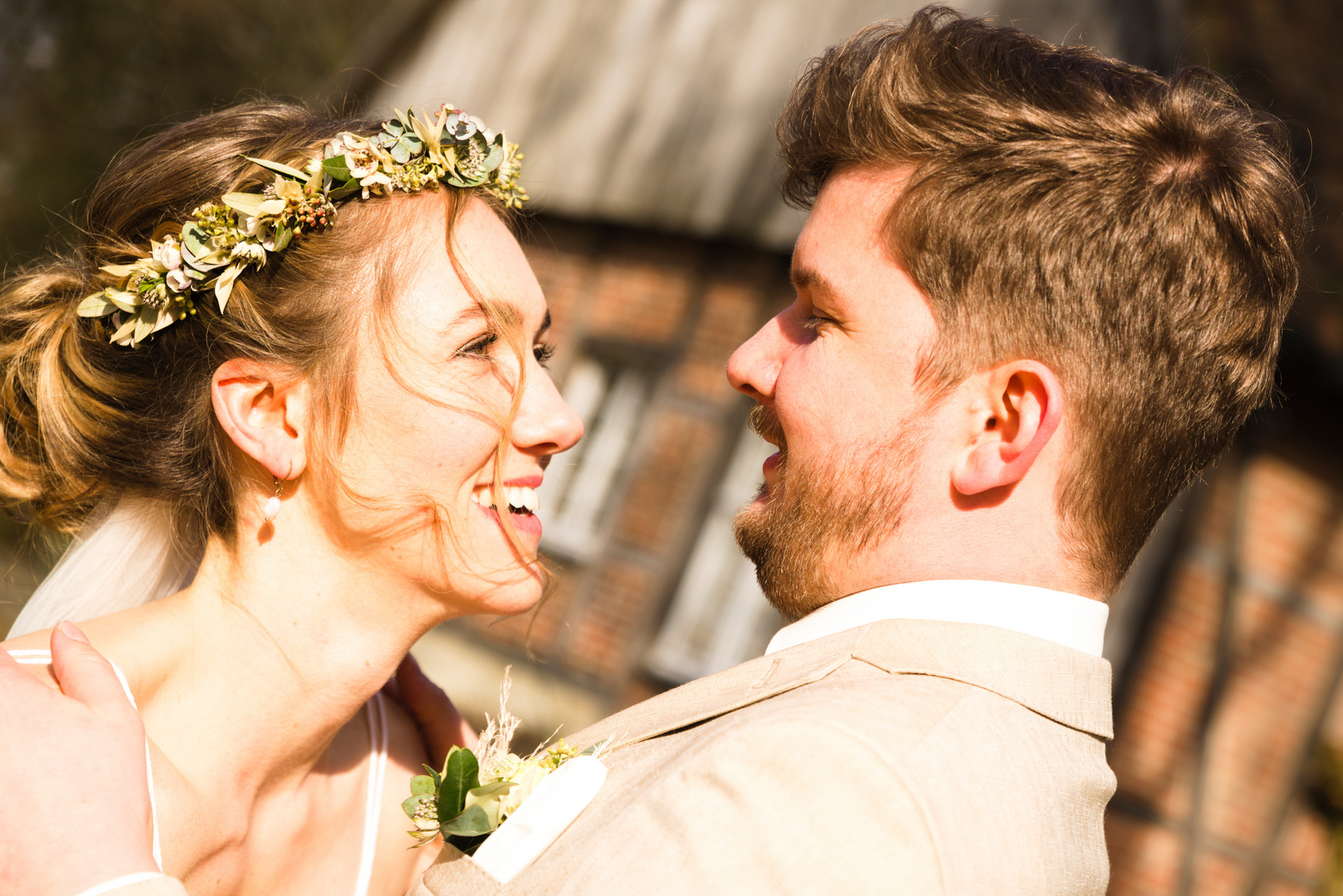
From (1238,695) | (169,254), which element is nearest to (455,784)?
(169,254)

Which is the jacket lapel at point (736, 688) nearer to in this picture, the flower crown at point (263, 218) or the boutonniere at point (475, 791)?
the boutonniere at point (475, 791)

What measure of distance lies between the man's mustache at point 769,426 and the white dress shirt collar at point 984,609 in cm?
44

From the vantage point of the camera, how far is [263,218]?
7.69ft

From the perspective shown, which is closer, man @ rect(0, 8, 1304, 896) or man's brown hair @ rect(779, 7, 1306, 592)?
man @ rect(0, 8, 1304, 896)

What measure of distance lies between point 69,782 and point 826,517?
1.41 metres

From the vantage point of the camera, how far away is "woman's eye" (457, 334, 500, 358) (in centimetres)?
239

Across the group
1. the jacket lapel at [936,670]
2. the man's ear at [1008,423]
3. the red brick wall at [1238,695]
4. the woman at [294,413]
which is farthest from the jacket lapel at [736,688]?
the red brick wall at [1238,695]

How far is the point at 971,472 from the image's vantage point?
1998 millimetres

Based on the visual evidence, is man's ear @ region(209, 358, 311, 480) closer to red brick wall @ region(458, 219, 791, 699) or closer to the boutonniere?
the boutonniere

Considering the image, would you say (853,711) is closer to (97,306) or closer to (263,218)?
(263,218)

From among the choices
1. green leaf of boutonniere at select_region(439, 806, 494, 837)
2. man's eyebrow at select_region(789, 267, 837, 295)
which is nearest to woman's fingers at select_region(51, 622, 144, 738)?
green leaf of boutonniere at select_region(439, 806, 494, 837)

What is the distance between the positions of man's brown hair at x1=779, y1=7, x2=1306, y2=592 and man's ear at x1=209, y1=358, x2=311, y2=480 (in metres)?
1.34

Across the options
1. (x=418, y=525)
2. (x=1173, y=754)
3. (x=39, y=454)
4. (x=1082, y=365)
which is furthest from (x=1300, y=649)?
(x=39, y=454)

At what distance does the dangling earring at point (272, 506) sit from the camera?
238 cm
